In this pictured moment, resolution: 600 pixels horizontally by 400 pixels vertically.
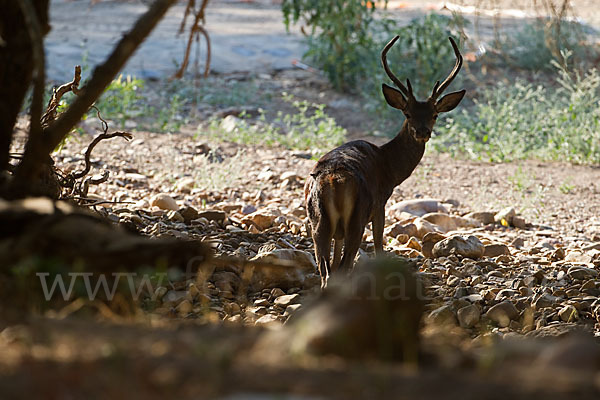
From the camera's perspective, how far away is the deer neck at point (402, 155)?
6398mm

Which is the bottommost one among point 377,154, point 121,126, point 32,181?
point 121,126

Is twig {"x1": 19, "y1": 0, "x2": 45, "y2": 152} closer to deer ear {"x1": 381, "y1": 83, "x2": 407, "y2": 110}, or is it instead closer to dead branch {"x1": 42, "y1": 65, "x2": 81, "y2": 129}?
dead branch {"x1": 42, "y1": 65, "x2": 81, "y2": 129}

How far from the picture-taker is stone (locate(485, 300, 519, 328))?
4.89 m

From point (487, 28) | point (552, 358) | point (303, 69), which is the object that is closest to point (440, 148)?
point (303, 69)

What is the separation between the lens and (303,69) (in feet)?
47.5

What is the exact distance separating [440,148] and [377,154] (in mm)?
4357

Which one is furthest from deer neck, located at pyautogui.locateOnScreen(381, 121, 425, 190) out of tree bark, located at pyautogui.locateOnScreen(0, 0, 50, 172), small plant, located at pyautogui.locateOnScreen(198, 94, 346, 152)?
tree bark, located at pyautogui.locateOnScreen(0, 0, 50, 172)

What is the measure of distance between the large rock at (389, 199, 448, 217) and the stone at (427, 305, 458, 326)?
2769 millimetres

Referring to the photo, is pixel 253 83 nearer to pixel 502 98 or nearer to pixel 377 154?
pixel 502 98

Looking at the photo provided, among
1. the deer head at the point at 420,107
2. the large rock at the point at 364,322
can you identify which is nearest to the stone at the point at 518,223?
the deer head at the point at 420,107

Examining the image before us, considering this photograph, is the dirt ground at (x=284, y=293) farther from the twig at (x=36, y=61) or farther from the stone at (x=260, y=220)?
the twig at (x=36, y=61)

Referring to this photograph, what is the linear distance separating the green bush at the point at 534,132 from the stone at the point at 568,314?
202 inches

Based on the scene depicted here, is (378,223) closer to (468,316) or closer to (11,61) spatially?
(468,316)

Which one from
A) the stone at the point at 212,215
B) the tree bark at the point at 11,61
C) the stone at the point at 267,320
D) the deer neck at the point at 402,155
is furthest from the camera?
the stone at the point at 212,215
